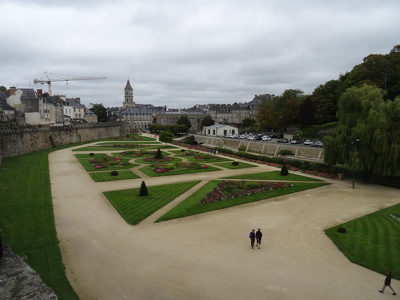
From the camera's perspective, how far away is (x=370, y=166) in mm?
27062

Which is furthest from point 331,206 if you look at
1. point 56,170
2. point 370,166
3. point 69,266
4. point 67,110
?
point 67,110

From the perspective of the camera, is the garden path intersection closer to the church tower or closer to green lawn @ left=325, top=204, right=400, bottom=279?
green lawn @ left=325, top=204, right=400, bottom=279

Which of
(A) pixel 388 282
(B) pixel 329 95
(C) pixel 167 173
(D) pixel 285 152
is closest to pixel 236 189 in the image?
(C) pixel 167 173

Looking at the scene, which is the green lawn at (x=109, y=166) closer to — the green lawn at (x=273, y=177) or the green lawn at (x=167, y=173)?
the green lawn at (x=167, y=173)

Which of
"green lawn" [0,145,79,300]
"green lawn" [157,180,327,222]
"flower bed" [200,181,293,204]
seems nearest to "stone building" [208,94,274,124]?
"flower bed" [200,181,293,204]

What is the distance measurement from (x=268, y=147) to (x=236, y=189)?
25.5m

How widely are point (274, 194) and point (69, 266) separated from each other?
16.4m

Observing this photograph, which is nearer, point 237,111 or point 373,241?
point 373,241

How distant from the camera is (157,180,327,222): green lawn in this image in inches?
746

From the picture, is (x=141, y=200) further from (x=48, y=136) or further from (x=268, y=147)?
(x=48, y=136)

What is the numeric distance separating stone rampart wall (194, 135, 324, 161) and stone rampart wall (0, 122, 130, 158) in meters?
27.7

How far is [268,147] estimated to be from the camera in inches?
1912

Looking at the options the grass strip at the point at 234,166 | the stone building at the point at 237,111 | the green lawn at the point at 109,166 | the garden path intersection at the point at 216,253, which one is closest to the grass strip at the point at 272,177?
the grass strip at the point at 234,166

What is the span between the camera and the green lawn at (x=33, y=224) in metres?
11.6
